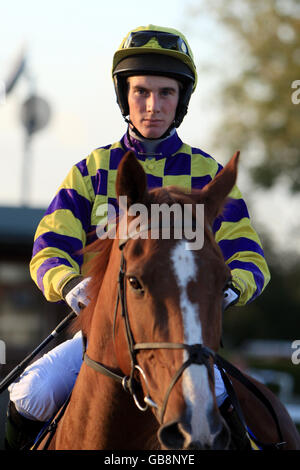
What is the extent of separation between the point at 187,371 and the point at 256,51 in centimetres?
2230

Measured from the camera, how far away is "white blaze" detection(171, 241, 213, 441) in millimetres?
2234

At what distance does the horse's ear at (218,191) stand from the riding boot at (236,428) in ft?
3.05

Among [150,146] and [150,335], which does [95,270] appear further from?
[150,146]

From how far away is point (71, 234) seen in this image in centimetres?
351

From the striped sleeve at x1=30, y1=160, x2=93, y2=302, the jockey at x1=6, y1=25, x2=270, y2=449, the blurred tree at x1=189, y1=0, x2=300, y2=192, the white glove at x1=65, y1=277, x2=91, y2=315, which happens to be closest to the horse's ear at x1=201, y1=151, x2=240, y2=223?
the jockey at x1=6, y1=25, x2=270, y2=449

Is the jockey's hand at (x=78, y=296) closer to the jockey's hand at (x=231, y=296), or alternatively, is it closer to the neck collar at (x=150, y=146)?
the jockey's hand at (x=231, y=296)

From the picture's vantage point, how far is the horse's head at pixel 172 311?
2.27m

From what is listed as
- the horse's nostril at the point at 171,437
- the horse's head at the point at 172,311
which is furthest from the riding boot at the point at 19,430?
the horse's nostril at the point at 171,437

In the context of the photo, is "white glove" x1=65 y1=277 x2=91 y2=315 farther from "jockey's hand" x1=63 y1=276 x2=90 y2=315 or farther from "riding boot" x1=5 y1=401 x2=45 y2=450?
"riding boot" x1=5 y1=401 x2=45 y2=450

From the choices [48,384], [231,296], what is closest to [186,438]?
[231,296]

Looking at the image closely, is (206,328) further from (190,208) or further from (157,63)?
(157,63)

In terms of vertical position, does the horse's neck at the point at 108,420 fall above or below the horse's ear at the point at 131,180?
below

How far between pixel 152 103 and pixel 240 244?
87cm

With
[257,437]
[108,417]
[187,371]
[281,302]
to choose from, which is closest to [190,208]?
[187,371]
